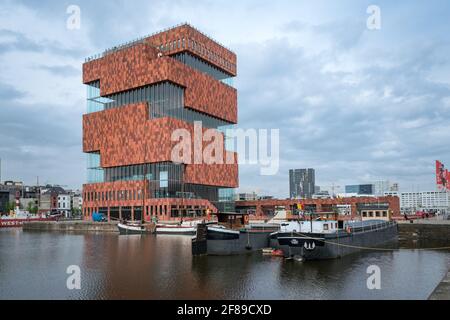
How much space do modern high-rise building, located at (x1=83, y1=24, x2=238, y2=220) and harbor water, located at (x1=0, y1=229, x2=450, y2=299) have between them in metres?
67.8

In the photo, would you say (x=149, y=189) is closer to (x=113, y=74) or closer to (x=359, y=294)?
(x=113, y=74)

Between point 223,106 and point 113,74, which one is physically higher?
point 113,74

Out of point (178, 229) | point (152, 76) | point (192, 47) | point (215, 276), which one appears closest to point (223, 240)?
point (215, 276)

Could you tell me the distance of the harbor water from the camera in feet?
89.4

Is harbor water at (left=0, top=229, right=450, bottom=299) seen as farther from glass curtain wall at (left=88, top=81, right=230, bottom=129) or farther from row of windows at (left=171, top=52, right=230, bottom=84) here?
row of windows at (left=171, top=52, right=230, bottom=84)

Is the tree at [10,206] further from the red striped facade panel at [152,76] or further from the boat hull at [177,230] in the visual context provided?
the boat hull at [177,230]

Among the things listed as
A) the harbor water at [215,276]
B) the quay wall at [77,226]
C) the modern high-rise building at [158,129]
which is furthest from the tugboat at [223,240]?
the modern high-rise building at [158,129]

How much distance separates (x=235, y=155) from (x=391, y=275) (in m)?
108

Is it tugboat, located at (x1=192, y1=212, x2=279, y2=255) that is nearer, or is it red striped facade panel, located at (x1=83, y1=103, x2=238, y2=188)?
tugboat, located at (x1=192, y1=212, x2=279, y2=255)

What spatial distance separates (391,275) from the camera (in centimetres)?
3319

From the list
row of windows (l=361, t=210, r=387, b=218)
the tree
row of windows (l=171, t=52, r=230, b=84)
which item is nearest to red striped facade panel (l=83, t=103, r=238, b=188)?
row of windows (l=171, t=52, r=230, b=84)

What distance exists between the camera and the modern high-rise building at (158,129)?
118 m
